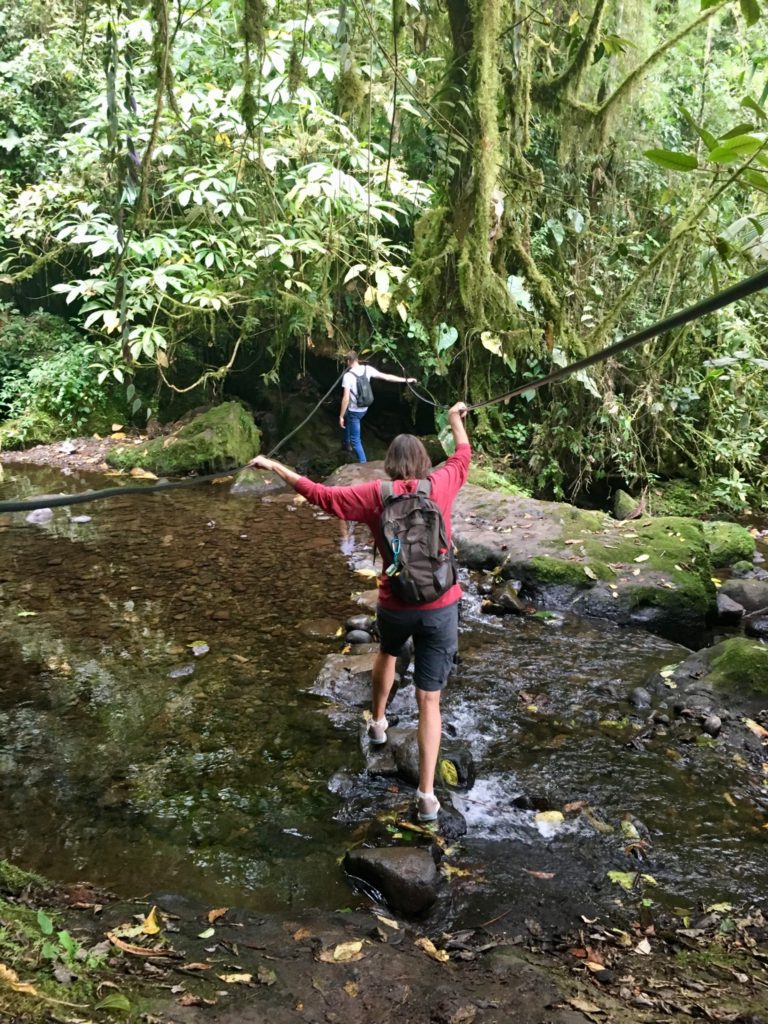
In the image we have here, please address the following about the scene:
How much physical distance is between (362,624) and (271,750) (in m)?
1.70

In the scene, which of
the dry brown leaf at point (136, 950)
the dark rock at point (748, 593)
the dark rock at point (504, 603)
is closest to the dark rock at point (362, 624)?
the dark rock at point (504, 603)

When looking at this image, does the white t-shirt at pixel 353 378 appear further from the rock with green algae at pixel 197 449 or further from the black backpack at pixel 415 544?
the black backpack at pixel 415 544

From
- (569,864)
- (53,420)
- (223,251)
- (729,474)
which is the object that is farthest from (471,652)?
(53,420)

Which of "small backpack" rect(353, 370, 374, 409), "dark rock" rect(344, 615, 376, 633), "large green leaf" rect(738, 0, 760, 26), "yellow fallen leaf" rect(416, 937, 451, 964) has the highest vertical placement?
"large green leaf" rect(738, 0, 760, 26)

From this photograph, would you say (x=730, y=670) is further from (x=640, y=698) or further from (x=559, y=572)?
(x=559, y=572)

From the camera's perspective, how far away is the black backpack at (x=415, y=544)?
361cm

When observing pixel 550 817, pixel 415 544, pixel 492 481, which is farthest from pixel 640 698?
pixel 492 481

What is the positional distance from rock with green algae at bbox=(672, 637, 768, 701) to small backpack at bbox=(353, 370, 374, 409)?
637 cm

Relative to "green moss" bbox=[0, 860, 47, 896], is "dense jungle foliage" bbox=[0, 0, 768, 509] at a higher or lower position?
higher

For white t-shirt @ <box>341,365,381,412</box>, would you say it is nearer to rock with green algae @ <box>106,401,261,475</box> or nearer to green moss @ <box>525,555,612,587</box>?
rock with green algae @ <box>106,401,261,475</box>

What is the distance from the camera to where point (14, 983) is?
2051mm

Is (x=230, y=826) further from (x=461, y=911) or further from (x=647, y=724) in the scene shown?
(x=647, y=724)

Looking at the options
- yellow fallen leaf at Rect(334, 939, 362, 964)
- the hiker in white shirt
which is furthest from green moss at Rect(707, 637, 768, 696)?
the hiker in white shirt

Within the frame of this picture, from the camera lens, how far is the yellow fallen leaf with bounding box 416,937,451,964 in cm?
292
